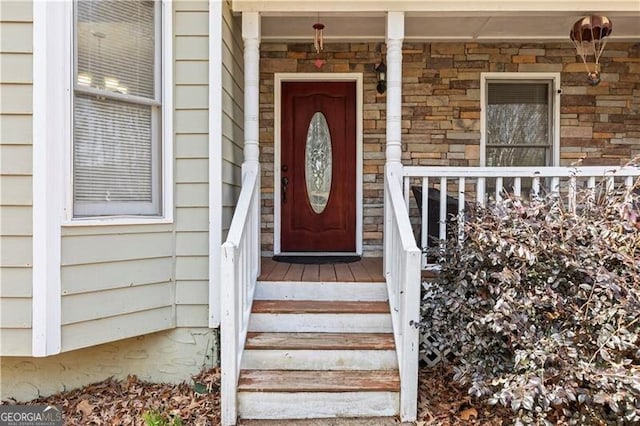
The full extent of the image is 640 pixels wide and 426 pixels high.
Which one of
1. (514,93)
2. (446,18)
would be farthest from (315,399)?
(514,93)

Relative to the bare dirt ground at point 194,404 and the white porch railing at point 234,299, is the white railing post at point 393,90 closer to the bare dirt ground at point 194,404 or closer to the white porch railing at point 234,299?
the bare dirt ground at point 194,404

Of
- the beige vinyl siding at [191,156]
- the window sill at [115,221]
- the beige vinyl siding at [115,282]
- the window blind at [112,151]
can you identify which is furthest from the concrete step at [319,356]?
the window blind at [112,151]

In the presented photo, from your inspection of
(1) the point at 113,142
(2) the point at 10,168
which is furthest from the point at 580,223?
(2) the point at 10,168

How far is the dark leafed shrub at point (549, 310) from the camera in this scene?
84.9 inches

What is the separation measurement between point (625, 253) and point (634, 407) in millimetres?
776

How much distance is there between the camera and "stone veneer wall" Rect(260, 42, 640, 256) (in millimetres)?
4473

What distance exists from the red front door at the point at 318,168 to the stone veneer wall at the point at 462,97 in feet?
0.52

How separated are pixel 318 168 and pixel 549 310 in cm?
271

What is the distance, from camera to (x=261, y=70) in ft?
14.6

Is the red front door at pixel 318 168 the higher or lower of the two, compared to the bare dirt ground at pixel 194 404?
higher

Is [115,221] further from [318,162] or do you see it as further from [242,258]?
[318,162]

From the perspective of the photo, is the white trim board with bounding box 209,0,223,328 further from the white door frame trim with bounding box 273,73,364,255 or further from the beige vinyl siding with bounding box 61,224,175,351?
the white door frame trim with bounding box 273,73,364,255

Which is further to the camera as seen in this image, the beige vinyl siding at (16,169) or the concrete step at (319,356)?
the concrete step at (319,356)

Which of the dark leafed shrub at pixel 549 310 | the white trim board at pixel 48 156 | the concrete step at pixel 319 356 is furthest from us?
the concrete step at pixel 319 356
